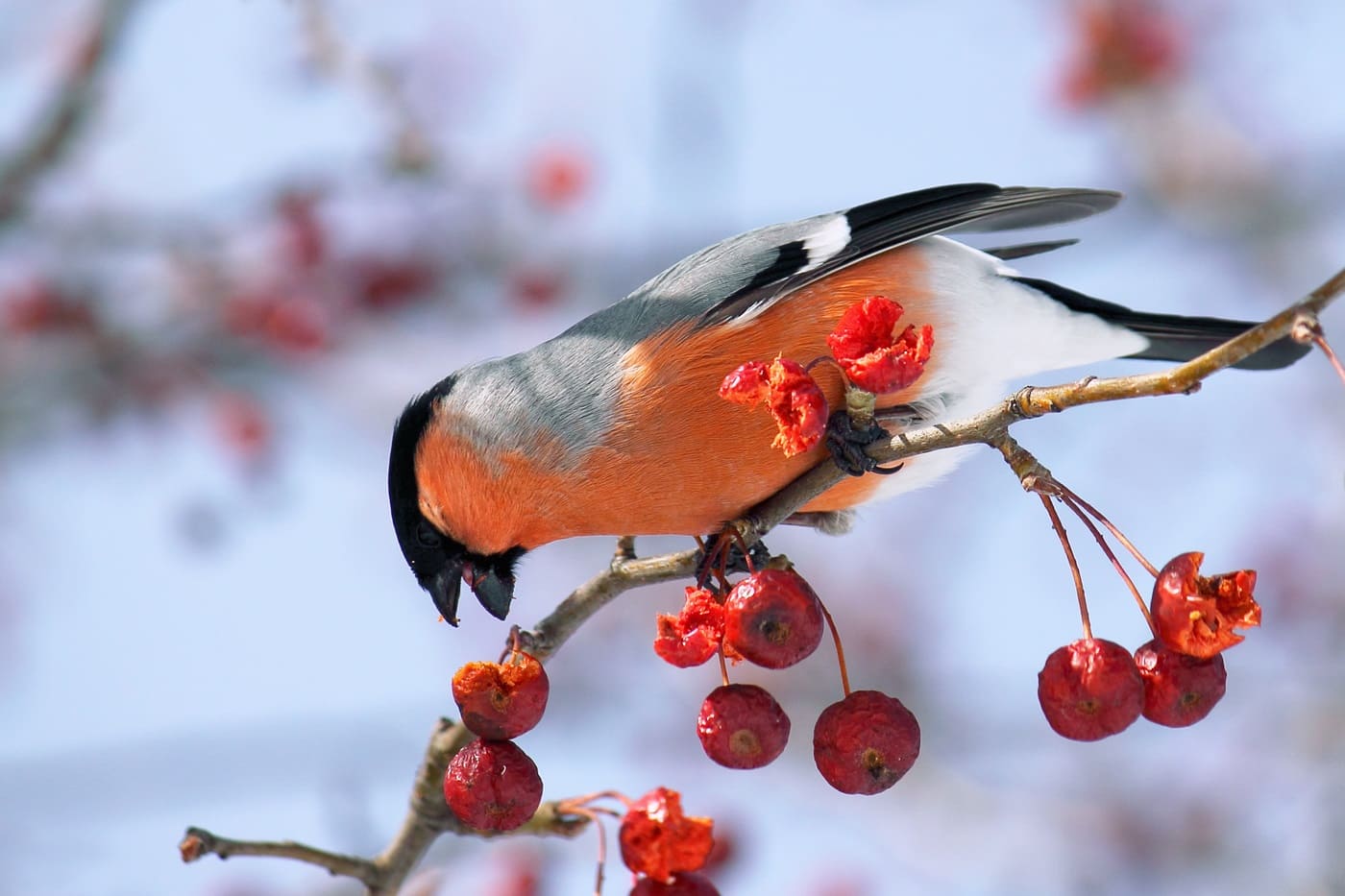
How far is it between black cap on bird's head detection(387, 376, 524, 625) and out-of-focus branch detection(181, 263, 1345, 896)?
693 mm

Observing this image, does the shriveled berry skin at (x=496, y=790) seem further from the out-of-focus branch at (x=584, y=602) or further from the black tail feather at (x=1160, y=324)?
the black tail feather at (x=1160, y=324)

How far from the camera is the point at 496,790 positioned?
231cm

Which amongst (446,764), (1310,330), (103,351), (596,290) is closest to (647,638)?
(596,290)

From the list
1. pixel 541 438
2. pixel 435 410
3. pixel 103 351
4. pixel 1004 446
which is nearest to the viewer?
pixel 1004 446

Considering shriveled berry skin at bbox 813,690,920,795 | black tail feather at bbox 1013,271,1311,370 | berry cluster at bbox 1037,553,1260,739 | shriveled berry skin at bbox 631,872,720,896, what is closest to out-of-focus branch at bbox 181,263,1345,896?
shriveled berry skin at bbox 631,872,720,896

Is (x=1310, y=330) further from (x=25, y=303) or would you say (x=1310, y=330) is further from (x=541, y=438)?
(x=25, y=303)

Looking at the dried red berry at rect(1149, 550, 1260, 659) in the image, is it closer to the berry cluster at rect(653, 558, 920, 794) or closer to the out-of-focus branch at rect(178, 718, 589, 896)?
the berry cluster at rect(653, 558, 920, 794)

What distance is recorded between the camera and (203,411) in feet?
21.0

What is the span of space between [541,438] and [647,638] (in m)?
4.46

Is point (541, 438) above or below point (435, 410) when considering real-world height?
below

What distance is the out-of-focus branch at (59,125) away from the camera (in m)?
4.09

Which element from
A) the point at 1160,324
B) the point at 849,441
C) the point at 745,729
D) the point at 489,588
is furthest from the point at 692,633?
the point at 1160,324

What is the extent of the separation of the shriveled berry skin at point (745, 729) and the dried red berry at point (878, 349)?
1.94 ft

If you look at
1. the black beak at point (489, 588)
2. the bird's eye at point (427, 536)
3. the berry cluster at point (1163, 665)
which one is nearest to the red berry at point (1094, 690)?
the berry cluster at point (1163, 665)
